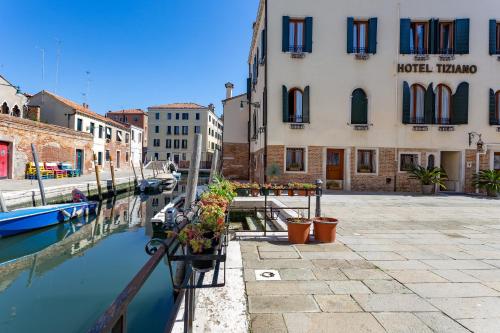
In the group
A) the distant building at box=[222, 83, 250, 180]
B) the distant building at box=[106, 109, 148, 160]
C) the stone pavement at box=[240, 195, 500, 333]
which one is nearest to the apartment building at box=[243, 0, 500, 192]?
the stone pavement at box=[240, 195, 500, 333]

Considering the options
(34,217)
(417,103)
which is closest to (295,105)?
(417,103)

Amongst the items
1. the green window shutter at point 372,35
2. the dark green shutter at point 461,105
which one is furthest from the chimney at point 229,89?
the dark green shutter at point 461,105

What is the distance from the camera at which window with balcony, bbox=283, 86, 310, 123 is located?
14734 mm

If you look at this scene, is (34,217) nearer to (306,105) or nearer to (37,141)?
(306,105)

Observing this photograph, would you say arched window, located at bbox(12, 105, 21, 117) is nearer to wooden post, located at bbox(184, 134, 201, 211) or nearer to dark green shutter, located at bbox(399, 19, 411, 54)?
wooden post, located at bbox(184, 134, 201, 211)

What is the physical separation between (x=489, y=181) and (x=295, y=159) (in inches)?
338

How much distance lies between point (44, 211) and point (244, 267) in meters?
9.32

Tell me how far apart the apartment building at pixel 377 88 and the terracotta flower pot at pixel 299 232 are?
9076 mm

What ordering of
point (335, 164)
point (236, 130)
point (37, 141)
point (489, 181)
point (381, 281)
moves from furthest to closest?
point (236, 130), point (37, 141), point (335, 164), point (489, 181), point (381, 281)

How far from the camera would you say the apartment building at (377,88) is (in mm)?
14758

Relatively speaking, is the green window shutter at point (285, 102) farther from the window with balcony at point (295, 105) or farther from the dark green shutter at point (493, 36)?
the dark green shutter at point (493, 36)

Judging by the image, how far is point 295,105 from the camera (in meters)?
15.1

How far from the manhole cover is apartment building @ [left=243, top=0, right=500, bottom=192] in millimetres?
10530

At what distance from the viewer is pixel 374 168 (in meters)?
15.1
